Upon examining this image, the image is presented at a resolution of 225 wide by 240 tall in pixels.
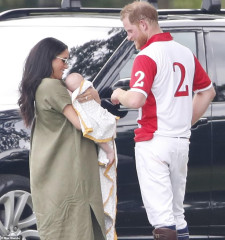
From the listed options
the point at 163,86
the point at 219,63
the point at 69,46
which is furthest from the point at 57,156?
the point at 219,63

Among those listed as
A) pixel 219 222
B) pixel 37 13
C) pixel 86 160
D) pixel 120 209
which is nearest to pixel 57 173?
pixel 86 160

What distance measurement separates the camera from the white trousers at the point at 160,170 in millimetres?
7395

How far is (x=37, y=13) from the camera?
9.58m

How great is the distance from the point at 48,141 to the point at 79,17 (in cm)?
209

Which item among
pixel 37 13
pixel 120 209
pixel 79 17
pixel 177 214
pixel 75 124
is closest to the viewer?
pixel 75 124

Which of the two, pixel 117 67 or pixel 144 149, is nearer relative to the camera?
pixel 144 149

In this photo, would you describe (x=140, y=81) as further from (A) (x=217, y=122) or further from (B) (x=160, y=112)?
(A) (x=217, y=122)

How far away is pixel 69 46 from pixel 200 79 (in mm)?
1215

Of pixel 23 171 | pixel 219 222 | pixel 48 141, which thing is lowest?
pixel 219 222

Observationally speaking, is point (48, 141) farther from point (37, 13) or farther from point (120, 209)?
point (37, 13)

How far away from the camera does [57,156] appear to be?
7117mm

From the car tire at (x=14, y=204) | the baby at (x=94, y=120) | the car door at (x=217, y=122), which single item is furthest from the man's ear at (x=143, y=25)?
the car tire at (x=14, y=204)

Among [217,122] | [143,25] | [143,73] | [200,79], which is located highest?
[143,25]

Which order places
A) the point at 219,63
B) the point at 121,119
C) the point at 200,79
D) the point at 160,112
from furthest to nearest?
the point at 219,63, the point at 121,119, the point at 200,79, the point at 160,112
